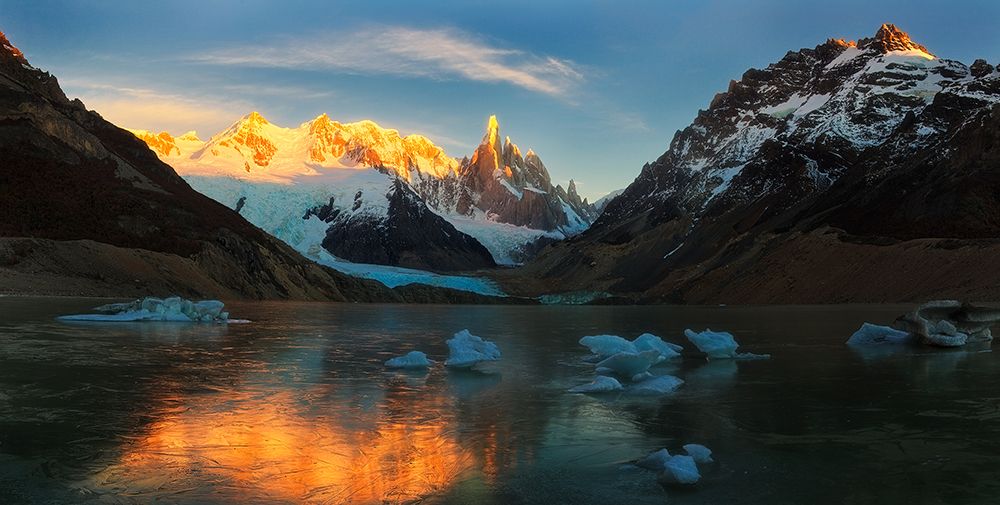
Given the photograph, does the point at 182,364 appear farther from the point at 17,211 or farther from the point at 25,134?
the point at 25,134

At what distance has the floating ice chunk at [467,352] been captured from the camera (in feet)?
84.9

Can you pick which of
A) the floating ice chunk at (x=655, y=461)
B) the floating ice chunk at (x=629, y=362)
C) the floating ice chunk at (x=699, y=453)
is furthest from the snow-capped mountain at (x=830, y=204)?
the floating ice chunk at (x=655, y=461)

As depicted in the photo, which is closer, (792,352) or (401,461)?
(401,461)

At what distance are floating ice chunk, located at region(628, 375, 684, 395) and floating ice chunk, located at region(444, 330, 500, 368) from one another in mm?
6956

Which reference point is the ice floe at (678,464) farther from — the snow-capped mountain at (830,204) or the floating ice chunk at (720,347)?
the snow-capped mountain at (830,204)

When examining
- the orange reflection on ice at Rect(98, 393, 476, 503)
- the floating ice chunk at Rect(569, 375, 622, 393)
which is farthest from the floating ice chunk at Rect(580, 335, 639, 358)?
the orange reflection on ice at Rect(98, 393, 476, 503)

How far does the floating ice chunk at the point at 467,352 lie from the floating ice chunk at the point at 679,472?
15085 millimetres

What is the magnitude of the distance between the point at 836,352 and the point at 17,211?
100923 millimetres

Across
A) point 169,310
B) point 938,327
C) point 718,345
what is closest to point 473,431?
point 718,345

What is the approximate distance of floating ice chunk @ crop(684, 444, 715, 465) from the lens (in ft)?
39.3

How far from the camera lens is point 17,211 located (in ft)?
315

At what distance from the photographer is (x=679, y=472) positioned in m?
10.8

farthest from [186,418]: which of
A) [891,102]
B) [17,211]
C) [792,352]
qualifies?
[891,102]

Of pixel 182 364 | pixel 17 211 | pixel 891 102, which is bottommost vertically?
pixel 182 364
